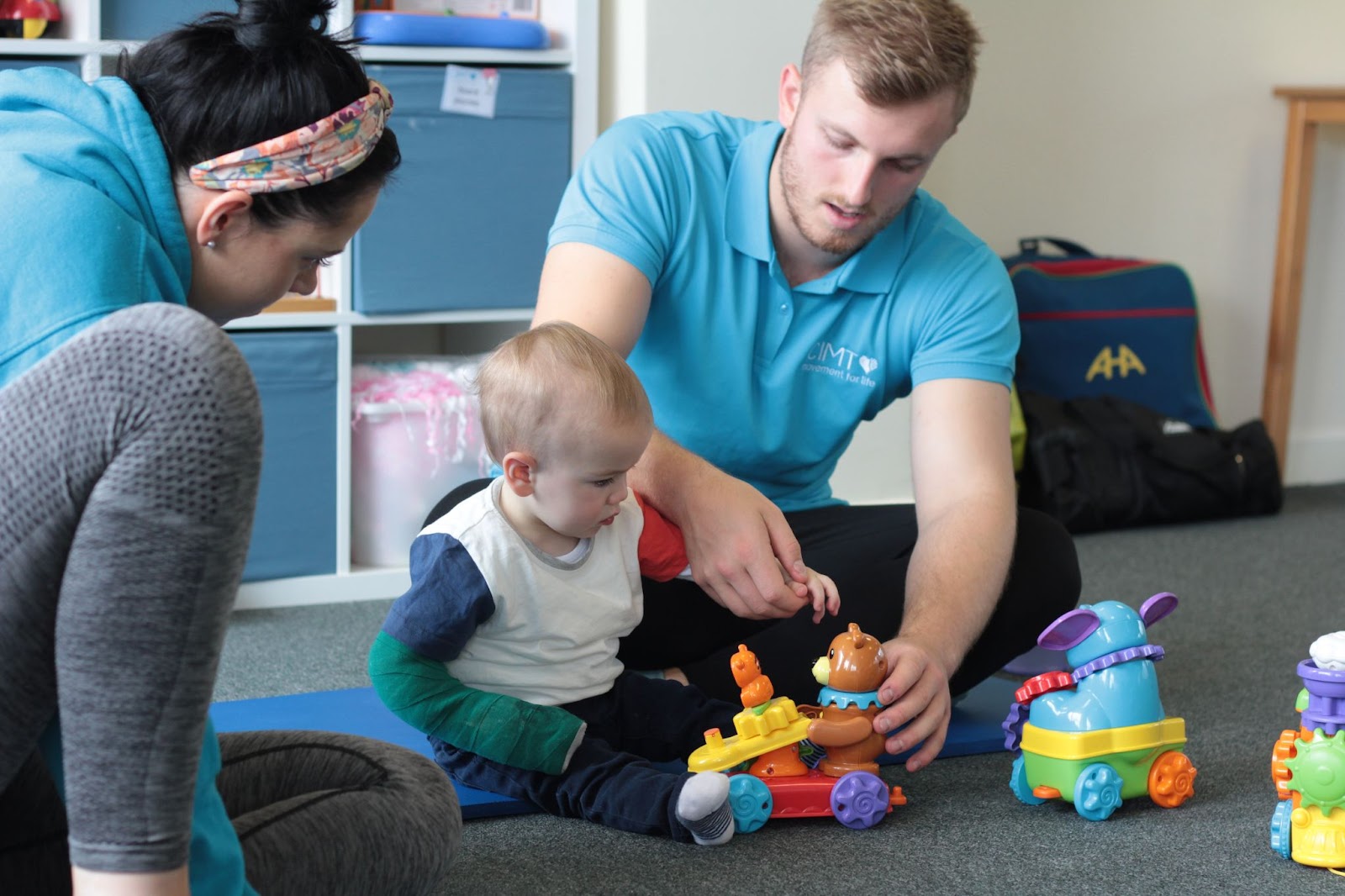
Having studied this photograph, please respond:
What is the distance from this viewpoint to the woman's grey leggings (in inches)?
25.7

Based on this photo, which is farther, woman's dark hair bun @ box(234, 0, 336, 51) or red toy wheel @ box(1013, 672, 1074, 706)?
red toy wheel @ box(1013, 672, 1074, 706)

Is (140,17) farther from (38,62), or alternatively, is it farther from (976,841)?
(976,841)

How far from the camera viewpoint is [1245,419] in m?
3.44

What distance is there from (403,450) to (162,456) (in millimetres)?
1623

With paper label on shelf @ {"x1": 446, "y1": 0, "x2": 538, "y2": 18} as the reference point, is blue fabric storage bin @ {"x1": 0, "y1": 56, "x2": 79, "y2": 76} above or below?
below

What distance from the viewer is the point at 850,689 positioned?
125 cm

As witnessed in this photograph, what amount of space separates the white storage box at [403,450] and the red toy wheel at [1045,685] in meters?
1.13

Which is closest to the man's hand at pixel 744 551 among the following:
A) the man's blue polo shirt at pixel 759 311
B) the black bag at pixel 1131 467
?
the man's blue polo shirt at pixel 759 311

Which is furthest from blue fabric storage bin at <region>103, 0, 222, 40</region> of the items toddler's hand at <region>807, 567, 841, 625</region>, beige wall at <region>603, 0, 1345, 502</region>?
beige wall at <region>603, 0, 1345, 502</region>

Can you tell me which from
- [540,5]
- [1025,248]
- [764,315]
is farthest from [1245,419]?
[764,315]

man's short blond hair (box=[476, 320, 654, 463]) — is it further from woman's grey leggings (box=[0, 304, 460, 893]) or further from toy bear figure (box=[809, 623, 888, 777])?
woman's grey leggings (box=[0, 304, 460, 893])

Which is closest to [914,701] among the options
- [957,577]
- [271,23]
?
[957,577]

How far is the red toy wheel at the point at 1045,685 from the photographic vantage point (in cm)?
128

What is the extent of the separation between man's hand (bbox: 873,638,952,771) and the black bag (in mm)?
1562
